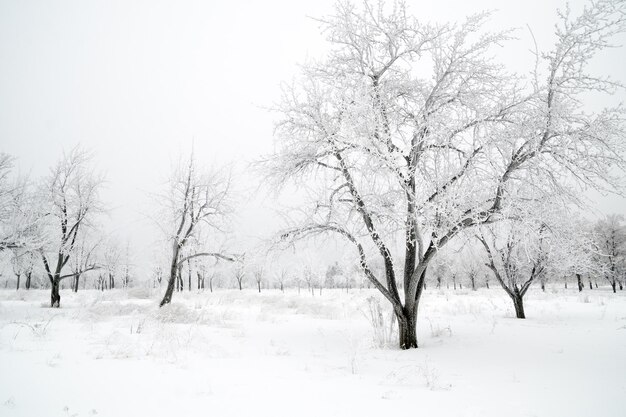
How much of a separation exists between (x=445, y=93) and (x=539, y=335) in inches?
260

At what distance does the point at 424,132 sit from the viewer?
6129mm

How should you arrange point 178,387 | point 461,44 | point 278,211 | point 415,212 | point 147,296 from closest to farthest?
point 178,387 < point 415,212 < point 461,44 < point 278,211 < point 147,296

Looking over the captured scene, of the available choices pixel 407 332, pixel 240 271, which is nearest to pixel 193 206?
pixel 240 271

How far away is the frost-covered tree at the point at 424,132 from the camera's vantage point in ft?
19.7

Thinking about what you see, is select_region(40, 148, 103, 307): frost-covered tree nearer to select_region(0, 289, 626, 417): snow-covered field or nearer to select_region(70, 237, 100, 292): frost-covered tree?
select_region(70, 237, 100, 292): frost-covered tree

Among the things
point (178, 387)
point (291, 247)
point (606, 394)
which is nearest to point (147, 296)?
point (291, 247)

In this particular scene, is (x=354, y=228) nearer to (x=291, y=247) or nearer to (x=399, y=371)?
(x=291, y=247)

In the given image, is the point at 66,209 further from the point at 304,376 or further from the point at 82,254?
the point at 304,376

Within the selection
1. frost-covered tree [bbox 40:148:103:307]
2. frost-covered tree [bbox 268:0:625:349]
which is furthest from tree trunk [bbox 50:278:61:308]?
frost-covered tree [bbox 268:0:625:349]

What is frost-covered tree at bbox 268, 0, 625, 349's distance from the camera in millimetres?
6016

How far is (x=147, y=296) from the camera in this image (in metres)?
28.6

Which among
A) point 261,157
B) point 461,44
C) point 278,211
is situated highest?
point 461,44

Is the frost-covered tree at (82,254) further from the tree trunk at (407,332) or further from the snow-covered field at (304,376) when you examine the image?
the tree trunk at (407,332)

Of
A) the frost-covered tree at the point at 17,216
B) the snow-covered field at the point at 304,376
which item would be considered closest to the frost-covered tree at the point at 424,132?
the snow-covered field at the point at 304,376
